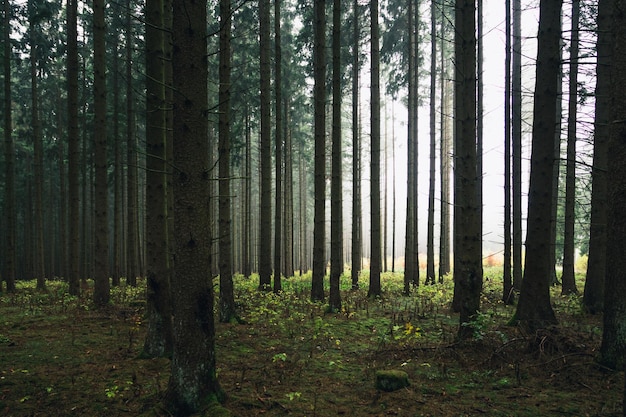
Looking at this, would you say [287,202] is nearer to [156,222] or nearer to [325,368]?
[156,222]

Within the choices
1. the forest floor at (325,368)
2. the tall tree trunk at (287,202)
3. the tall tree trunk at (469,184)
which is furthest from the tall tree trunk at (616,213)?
the tall tree trunk at (287,202)

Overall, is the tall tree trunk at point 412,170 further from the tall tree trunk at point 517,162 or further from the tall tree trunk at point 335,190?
the tall tree trunk at point 335,190

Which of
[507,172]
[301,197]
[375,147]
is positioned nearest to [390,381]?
[375,147]

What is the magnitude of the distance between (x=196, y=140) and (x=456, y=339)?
590cm

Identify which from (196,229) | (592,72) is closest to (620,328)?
(196,229)

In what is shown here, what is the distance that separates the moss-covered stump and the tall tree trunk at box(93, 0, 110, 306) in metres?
8.98

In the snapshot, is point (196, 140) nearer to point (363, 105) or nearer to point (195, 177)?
point (195, 177)

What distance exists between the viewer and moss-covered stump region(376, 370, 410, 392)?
5.53 metres

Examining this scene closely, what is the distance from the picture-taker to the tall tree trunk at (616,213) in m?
5.17

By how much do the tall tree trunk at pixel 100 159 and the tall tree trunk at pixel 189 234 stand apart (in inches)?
304

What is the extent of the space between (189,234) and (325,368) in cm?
364

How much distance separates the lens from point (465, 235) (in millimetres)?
7137

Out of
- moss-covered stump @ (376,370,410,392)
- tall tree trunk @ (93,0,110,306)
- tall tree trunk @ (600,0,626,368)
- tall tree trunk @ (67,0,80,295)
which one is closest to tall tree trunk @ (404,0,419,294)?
tall tree trunk @ (600,0,626,368)

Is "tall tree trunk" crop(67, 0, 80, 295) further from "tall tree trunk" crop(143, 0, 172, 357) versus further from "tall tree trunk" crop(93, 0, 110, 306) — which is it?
"tall tree trunk" crop(143, 0, 172, 357)
